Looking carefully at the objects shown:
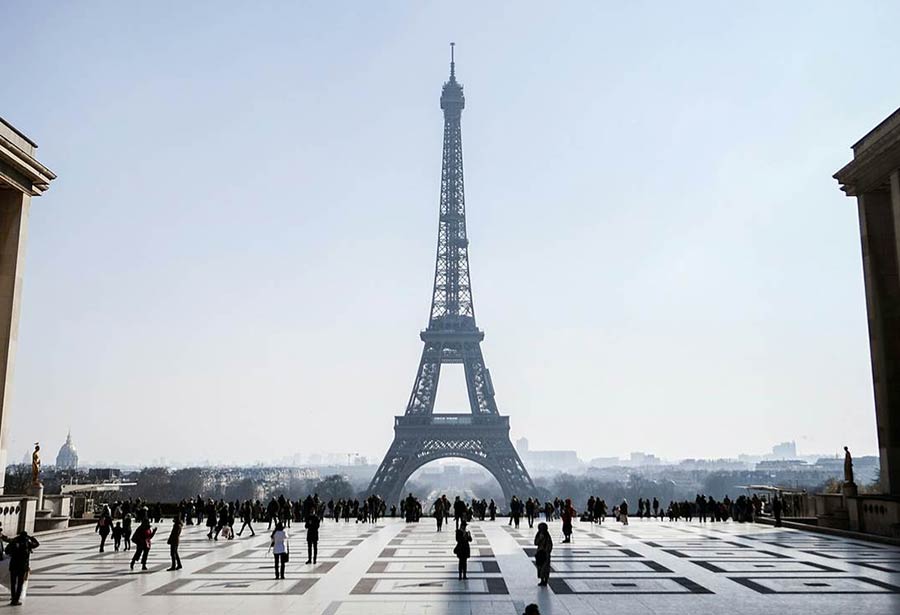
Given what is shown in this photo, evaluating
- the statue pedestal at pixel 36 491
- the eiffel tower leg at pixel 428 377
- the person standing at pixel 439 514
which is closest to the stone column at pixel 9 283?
the statue pedestal at pixel 36 491

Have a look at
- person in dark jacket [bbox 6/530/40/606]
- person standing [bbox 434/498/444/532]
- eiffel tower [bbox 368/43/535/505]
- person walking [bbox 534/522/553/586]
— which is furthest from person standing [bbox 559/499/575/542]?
eiffel tower [bbox 368/43/535/505]

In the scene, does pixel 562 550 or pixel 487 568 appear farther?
pixel 562 550

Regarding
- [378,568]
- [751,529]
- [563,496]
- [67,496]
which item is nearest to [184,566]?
[378,568]

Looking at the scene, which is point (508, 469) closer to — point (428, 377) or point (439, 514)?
point (428, 377)

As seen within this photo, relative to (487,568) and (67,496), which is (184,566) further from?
(67,496)

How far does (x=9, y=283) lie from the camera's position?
A: 99.5ft

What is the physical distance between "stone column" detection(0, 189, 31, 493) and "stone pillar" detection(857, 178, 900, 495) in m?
32.3

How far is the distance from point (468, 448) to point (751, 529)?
52.6m

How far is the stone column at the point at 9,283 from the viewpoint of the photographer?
29719 millimetres

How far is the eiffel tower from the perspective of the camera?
85375 millimetres

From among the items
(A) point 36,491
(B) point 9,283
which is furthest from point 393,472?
(B) point 9,283

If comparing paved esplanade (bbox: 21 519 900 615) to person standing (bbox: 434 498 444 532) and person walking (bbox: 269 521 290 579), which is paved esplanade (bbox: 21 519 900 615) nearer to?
person walking (bbox: 269 521 290 579)

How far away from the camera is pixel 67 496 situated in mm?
36875

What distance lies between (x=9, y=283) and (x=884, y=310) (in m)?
33.2
